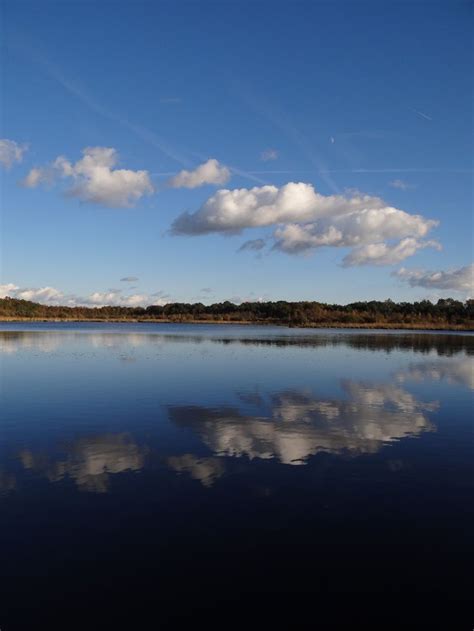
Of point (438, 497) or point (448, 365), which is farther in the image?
point (448, 365)

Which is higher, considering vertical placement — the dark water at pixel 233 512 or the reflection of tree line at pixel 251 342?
the reflection of tree line at pixel 251 342

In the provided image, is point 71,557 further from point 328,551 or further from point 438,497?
point 438,497

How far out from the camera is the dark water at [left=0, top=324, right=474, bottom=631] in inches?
307

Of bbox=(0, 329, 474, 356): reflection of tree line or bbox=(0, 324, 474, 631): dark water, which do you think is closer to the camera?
bbox=(0, 324, 474, 631): dark water

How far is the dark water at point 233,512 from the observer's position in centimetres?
780

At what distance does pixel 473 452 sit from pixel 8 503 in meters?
13.5

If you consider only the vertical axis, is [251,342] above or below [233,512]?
above

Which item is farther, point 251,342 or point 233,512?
point 251,342

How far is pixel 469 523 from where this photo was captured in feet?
34.7

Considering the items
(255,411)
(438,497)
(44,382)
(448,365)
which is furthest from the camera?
(448,365)

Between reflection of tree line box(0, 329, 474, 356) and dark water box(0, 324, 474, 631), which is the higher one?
reflection of tree line box(0, 329, 474, 356)

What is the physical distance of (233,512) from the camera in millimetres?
10844

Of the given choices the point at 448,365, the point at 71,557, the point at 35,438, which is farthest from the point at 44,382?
the point at 448,365

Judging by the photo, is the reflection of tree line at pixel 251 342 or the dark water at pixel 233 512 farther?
the reflection of tree line at pixel 251 342
